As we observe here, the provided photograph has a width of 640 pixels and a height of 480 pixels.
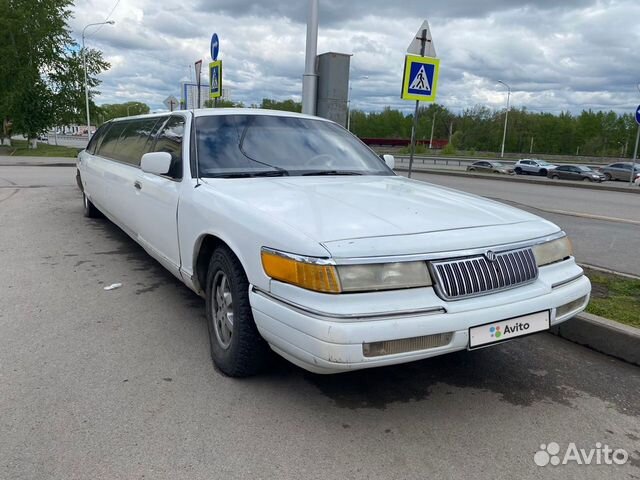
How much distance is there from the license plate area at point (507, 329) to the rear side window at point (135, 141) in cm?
360

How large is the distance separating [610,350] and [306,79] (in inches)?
247

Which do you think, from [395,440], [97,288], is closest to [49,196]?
[97,288]

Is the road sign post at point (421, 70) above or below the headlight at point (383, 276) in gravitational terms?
above

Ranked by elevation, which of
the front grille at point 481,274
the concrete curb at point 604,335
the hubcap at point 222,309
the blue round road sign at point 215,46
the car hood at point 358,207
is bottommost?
the concrete curb at point 604,335

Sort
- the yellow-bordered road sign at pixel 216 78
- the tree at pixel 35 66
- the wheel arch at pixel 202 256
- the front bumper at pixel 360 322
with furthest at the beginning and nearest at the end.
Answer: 1. the tree at pixel 35 66
2. the yellow-bordered road sign at pixel 216 78
3. the wheel arch at pixel 202 256
4. the front bumper at pixel 360 322

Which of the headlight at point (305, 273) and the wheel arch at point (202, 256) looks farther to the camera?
the wheel arch at point (202, 256)

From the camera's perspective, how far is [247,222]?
9.39 ft

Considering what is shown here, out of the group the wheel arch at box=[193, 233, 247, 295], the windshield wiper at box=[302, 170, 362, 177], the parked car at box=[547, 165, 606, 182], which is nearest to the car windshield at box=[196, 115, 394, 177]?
the windshield wiper at box=[302, 170, 362, 177]

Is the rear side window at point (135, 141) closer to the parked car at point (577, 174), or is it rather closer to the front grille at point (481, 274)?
the front grille at point (481, 274)

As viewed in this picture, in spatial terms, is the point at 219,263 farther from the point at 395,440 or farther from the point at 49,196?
the point at 49,196

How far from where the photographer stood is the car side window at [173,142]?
3.96m

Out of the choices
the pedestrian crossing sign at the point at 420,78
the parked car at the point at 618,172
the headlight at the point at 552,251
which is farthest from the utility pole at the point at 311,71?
the parked car at the point at 618,172

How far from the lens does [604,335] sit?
12.4ft

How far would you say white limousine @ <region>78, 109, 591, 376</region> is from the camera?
244 cm
